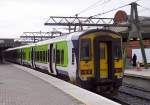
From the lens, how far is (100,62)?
1678cm

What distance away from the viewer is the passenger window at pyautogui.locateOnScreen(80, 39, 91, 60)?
16697 millimetres

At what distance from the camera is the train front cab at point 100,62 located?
54.4ft

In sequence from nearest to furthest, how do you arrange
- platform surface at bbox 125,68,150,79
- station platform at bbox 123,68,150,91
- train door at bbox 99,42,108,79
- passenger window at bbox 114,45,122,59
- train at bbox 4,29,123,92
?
train at bbox 4,29,123,92 → train door at bbox 99,42,108,79 → passenger window at bbox 114,45,122,59 → station platform at bbox 123,68,150,91 → platform surface at bbox 125,68,150,79

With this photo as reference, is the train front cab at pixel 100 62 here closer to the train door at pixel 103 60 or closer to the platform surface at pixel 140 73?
the train door at pixel 103 60

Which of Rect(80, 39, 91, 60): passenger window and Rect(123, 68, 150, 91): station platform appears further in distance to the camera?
Rect(123, 68, 150, 91): station platform

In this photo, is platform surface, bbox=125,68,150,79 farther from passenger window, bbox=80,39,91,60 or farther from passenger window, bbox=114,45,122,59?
passenger window, bbox=80,39,91,60

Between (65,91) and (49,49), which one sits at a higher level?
(49,49)

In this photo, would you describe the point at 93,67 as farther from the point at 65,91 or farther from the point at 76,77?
the point at 65,91

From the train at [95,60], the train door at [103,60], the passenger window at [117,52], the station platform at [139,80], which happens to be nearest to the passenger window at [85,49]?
the train at [95,60]

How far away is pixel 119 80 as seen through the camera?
677 inches

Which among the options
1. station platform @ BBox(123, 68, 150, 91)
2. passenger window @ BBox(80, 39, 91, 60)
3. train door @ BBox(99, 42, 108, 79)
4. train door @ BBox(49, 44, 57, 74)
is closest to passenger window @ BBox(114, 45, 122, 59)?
train door @ BBox(99, 42, 108, 79)

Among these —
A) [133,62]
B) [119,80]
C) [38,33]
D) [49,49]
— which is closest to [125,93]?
[119,80]

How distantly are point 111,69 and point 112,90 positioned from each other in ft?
2.97

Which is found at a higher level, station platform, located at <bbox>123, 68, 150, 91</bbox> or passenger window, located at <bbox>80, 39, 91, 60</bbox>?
passenger window, located at <bbox>80, 39, 91, 60</bbox>
